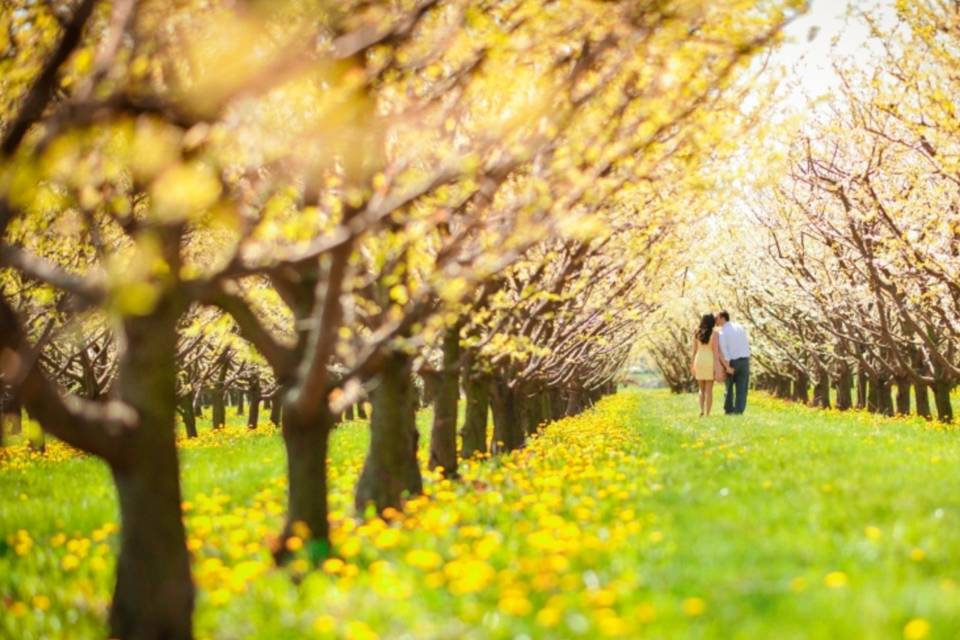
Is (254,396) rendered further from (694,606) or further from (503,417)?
(694,606)

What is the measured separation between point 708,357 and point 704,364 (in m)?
0.18

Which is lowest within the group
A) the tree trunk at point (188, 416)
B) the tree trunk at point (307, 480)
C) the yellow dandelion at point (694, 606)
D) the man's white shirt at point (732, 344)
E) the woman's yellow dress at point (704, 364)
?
the tree trunk at point (188, 416)

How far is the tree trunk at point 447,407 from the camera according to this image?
985 centimetres

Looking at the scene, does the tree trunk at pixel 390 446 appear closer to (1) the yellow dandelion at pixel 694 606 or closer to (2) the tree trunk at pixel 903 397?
(1) the yellow dandelion at pixel 694 606

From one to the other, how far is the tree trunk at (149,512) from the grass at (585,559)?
0.27 meters

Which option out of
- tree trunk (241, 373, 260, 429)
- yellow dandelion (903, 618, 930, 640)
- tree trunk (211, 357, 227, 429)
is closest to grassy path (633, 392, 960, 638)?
yellow dandelion (903, 618, 930, 640)

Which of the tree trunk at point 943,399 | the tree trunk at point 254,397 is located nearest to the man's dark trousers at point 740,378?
the tree trunk at point 943,399

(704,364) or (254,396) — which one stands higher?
(704,364)

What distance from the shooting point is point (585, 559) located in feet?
16.7

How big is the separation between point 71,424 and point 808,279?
61.2 ft

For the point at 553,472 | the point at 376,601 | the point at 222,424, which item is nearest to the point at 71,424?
the point at 376,601

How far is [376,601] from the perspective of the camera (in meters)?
4.45

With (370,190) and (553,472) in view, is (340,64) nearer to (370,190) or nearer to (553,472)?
(370,190)

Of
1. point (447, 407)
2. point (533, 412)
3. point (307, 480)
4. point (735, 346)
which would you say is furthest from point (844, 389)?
point (307, 480)
